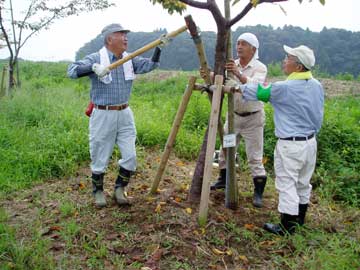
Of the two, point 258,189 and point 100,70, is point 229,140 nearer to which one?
point 258,189

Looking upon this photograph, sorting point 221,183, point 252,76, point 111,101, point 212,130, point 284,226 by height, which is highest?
point 252,76

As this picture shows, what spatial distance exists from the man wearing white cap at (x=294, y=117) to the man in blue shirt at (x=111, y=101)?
1.31 m

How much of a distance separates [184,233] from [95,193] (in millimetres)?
1310

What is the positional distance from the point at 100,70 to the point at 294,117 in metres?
1.92

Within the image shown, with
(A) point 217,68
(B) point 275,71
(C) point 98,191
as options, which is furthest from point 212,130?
(B) point 275,71

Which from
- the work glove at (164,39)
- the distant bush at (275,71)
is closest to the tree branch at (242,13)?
the work glove at (164,39)

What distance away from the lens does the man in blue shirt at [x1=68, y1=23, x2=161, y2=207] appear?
3.94m

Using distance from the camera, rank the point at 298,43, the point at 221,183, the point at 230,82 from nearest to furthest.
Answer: the point at 230,82 → the point at 221,183 → the point at 298,43

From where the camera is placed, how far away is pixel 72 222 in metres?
3.85

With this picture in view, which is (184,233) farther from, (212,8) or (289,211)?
(212,8)

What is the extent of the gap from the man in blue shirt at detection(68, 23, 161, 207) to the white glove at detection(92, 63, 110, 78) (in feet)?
0.06

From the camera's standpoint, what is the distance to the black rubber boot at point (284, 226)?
3762 mm

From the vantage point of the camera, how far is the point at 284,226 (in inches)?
149

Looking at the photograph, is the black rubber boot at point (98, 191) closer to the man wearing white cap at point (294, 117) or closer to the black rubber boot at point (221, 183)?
the black rubber boot at point (221, 183)
